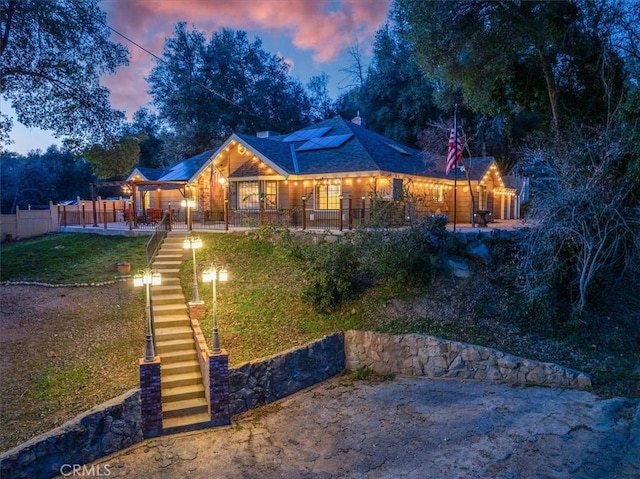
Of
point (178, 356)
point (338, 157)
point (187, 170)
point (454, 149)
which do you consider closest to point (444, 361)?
point (178, 356)

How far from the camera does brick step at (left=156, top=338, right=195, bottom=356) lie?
8953mm

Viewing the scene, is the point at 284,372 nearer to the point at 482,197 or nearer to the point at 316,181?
the point at 316,181

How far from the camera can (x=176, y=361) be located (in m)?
8.79

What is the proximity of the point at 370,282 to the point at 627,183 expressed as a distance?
248 inches

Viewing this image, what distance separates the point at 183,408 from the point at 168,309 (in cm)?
324

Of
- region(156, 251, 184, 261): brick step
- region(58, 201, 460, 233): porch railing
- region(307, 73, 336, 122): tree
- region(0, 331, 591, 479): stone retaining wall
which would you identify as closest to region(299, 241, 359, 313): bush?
region(58, 201, 460, 233): porch railing

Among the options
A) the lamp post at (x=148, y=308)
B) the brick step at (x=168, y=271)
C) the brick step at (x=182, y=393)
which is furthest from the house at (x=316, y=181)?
the brick step at (x=182, y=393)

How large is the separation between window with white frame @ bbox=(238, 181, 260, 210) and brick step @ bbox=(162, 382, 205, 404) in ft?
43.9

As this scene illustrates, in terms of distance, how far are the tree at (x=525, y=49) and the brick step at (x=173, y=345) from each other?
10.3m

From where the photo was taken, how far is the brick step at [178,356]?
28.6 feet

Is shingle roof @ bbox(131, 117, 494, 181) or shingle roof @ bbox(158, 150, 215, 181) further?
shingle roof @ bbox(158, 150, 215, 181)

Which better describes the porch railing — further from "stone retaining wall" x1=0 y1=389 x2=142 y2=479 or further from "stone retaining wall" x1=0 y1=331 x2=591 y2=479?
"stone retaining wall" x1=0 y1=389 x2=142 y2=479

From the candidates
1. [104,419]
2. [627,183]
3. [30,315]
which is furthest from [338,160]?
[104,419]

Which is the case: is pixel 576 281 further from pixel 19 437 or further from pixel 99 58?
pixel 99 58
